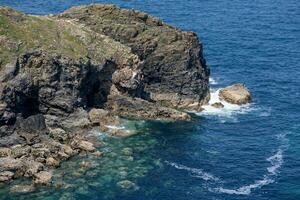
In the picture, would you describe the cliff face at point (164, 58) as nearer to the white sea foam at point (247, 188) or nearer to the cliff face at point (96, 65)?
the cliff face at point (96, 65)

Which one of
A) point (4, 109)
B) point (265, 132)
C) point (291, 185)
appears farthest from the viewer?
point (265, 132)

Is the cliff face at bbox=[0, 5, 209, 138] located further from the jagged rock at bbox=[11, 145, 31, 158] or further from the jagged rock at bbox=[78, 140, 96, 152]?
the jagged rock at bbox=[78, 140, 96, 152]

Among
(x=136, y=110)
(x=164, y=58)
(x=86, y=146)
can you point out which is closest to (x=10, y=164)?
(x=86, y=146)

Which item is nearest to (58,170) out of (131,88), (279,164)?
(131,88)

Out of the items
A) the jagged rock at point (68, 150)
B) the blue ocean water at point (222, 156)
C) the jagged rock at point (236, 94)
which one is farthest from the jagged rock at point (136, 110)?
the jagged rock at point (68, 150)

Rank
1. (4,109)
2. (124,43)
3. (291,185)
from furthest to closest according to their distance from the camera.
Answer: (124,43) < (4,109) < (291,185)

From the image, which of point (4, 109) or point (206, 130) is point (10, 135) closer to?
point (4, 109)
